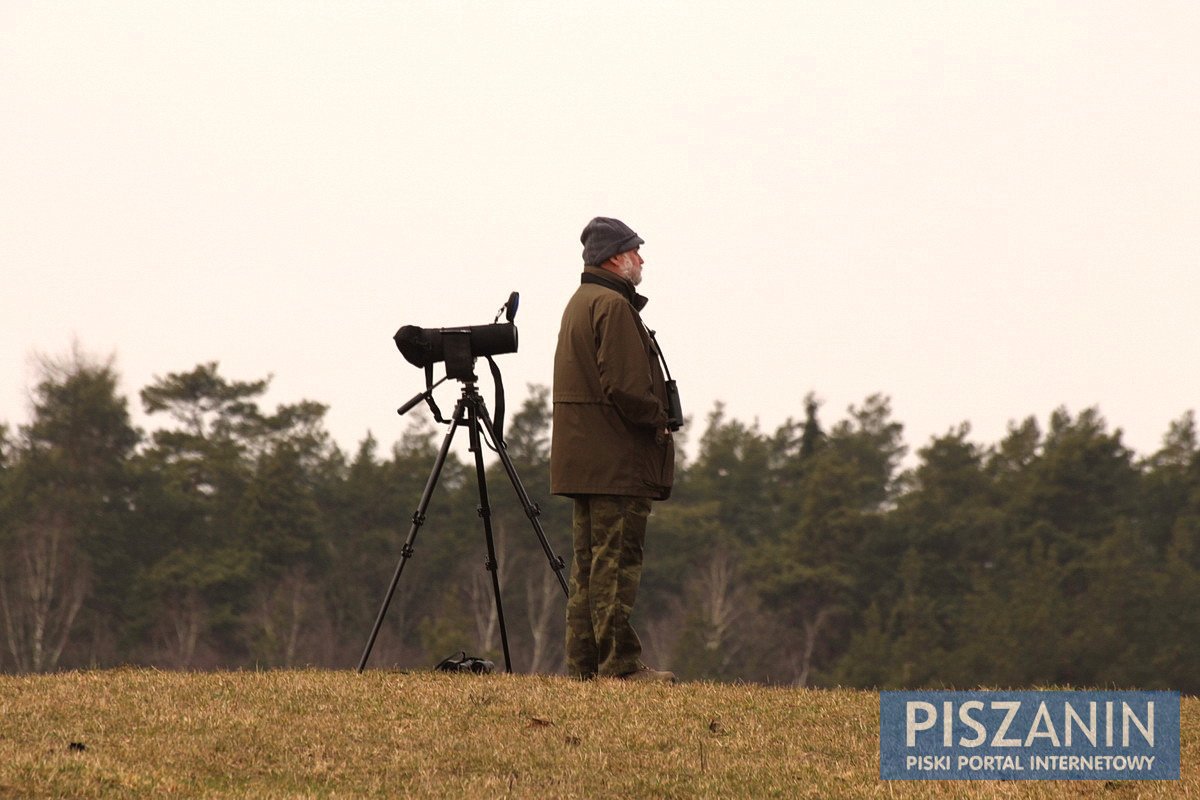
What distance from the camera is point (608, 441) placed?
1195 cm

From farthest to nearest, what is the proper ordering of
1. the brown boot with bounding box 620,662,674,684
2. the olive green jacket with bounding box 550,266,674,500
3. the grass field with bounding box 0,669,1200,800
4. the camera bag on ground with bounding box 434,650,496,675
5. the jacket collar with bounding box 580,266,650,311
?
1. the camera bag on ground with bounding box 434,650,496,675
2. the jacket collar with bounding box 580,266,650,311
3. the brown boot with bounding box 620,662,674,684
4. the olive green jacket with bounding box 550,266,674,500
5. the grass field with bounding box 0,669,1200,800

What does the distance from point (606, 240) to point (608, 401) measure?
3.67 ft

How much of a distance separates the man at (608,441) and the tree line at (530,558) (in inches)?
2307

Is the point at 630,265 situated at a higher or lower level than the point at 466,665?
higher

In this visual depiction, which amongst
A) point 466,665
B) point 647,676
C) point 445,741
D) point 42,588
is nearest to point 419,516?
point 466,665

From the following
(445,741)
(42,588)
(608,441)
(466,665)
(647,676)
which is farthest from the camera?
(42,588)

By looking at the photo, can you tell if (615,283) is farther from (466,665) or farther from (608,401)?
(466,665)

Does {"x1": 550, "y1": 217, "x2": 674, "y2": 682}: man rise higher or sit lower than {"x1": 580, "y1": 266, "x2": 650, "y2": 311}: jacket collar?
lower

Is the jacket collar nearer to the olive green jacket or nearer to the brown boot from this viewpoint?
the olive green jacket

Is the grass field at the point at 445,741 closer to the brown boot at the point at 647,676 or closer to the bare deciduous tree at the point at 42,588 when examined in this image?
the brown boot at the point at 647,676

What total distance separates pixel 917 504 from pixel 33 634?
39.1m

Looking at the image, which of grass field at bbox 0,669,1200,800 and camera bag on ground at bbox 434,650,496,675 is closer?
grass field at bbox 0,669,1200,800

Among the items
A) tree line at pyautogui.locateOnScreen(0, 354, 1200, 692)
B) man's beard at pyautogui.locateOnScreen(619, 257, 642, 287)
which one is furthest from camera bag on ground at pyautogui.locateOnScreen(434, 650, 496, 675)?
tree line at pyautogui.locateOnScreen(0, 354, 1200, 692)

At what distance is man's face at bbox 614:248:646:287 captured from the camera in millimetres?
12234
